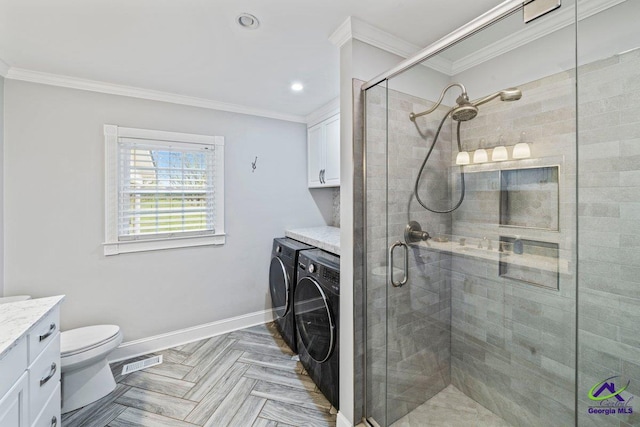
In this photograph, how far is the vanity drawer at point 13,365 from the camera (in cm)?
96

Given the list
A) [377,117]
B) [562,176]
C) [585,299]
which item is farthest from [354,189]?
[585,299]

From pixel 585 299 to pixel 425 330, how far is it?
79cm

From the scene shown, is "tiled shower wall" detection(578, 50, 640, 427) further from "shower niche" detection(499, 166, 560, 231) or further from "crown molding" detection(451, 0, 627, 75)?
"crown molding" detection(451, 0, 627, 75)

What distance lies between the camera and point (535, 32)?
1071 millimetres

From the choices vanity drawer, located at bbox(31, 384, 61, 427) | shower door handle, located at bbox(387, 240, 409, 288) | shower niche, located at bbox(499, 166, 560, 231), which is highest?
shower niche, located at bbox(499, 166, 560, 231)

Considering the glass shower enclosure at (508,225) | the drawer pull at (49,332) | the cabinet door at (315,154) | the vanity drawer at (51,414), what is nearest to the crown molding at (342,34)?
the glass shower enclosure at (508,225)

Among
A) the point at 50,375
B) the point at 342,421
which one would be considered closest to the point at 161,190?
the point at 50,375

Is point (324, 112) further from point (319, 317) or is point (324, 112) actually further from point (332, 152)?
point (319, 317)

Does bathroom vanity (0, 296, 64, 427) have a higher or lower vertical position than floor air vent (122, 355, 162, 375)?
higher

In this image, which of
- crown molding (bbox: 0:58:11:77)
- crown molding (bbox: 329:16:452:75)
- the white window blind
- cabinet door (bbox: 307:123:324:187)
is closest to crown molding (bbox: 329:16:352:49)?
crown molding (bbox: 329:16:452:75)

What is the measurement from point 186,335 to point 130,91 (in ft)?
7.54

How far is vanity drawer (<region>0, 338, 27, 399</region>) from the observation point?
0.96m

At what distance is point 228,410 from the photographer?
1.77 metres

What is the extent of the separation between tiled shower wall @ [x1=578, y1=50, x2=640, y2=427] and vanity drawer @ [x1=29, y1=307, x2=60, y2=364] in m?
2.46
